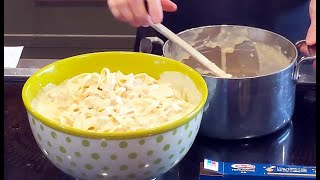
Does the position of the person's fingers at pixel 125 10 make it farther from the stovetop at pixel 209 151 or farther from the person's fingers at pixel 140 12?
the stovetop at pixel 209 151

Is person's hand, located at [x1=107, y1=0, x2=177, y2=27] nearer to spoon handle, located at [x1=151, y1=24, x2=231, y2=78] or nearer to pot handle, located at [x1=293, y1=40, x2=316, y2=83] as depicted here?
spoon handle, located at [x1=151, y1=24, x2=231, y2=78]

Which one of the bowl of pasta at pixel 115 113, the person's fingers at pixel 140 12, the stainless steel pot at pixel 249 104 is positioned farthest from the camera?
the person's fingers at pixel 140 12

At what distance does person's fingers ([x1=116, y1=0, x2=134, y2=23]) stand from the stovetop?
0.81 ft

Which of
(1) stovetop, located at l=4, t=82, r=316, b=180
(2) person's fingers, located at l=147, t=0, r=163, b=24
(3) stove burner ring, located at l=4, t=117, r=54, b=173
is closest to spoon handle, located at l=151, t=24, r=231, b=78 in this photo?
(2) person's fingers, located at l=147, t=0, r=163, b=24

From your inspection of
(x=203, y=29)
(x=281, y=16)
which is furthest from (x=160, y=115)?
(x=281, y=16)

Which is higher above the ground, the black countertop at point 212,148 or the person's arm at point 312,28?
the person's arm at point 312,28

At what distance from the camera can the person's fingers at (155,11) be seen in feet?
2.99

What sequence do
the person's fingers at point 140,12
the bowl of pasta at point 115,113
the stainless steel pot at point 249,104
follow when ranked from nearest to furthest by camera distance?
1. the bowl of pasta at point 115,113
2. the stainless steel pot at point 249,104
3. the person's fingers at point 140,12

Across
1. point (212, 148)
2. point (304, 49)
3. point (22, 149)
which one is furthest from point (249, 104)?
point (22, 149)

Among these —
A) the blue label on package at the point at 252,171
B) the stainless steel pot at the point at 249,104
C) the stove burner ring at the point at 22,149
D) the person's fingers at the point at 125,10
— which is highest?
the person's fingers at the point at 125,10

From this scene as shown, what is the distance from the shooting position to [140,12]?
0.93m

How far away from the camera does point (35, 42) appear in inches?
94.2

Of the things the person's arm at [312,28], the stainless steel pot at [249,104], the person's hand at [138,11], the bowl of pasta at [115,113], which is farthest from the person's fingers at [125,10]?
the person's arm at [312,28]

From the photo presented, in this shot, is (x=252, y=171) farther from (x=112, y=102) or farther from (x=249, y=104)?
(x=112, y=102)
